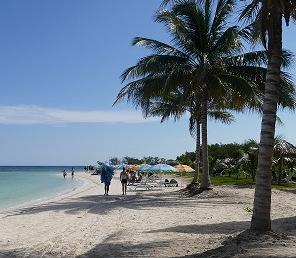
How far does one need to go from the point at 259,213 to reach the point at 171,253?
71.9 inches

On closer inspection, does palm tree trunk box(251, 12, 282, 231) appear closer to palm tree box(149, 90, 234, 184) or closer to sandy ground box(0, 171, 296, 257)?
sandy ground box(0, 171, 296, 257)

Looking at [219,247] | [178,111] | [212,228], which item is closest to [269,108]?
[219,247]

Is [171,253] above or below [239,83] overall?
below

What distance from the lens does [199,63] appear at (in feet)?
75.4

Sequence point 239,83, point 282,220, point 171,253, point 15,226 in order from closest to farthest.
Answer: point 171,253 < point 282,220 < point 15,226 < point 239,83

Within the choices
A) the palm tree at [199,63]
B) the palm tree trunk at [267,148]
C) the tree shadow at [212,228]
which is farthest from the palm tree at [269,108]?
the palm tree at [199,63]

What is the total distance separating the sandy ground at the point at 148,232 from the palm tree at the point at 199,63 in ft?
19.1

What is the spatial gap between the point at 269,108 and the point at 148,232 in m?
4.20

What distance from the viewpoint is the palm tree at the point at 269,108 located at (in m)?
9.16

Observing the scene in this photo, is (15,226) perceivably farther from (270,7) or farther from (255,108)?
(255,108)

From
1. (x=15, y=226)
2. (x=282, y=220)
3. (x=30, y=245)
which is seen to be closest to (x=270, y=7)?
(x=282, y=220)

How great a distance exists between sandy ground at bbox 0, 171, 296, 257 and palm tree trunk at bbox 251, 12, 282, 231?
1.44ft

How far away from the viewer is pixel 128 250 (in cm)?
933

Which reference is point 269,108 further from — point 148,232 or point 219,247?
point 148,232
